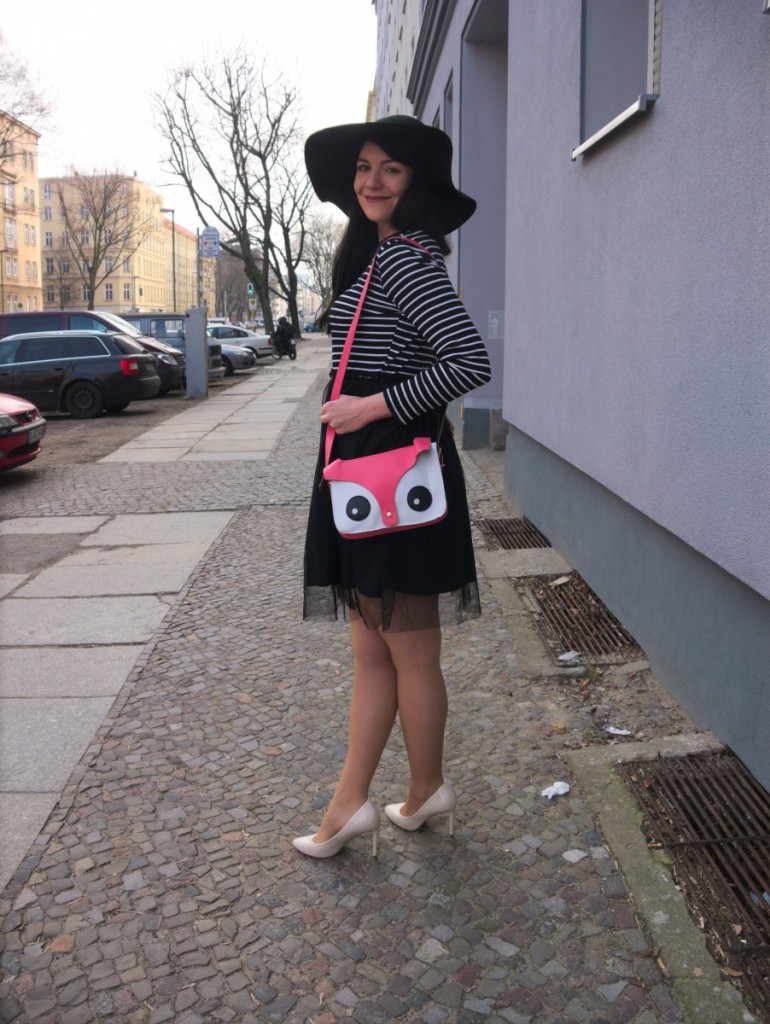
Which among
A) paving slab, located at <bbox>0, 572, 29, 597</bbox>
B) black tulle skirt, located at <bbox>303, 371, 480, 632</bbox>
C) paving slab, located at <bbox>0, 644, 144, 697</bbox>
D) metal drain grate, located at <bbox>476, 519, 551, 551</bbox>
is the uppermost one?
black tulle skirt, located at <bbox>303, 371, 480, 632</bbox>

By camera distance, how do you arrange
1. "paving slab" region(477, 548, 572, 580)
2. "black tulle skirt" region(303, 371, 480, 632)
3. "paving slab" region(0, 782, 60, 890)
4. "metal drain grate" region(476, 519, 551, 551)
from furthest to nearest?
"metal drain grate" region(476, 519, 551, 551) → "paving slab" region(477, 548, 572, 580) → "paving slab" region(0, 782, 60, 890) → "black tulle skirt" region(303, 371, 480, 632)

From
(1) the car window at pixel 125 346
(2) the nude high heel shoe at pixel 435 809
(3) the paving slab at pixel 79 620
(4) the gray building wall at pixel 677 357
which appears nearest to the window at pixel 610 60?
(4) the gray building wall at pixel 677 357

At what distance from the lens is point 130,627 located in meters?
5.05

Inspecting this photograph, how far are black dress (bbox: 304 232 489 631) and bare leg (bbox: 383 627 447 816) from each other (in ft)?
0.17

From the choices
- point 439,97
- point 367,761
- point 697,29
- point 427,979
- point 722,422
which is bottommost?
point 427,979

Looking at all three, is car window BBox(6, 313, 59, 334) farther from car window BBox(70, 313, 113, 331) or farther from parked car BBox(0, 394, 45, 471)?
parked car BBox(0, 394, 45, 471)

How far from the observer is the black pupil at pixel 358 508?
249cm

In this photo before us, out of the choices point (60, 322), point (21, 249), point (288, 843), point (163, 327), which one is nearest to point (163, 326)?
point (163, 327)

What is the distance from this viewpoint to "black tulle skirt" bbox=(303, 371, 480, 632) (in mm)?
2566

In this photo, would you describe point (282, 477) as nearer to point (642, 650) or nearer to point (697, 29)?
point (642, 650)

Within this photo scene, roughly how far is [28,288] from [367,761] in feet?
282

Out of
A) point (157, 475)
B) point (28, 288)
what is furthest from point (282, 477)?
point (28, 288)

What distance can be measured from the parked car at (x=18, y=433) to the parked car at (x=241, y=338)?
25838mm

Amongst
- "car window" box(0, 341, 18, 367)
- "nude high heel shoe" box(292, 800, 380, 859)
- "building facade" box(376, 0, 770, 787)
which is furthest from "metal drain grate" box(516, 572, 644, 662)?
"car window" box(0, 341, 18, 367)
